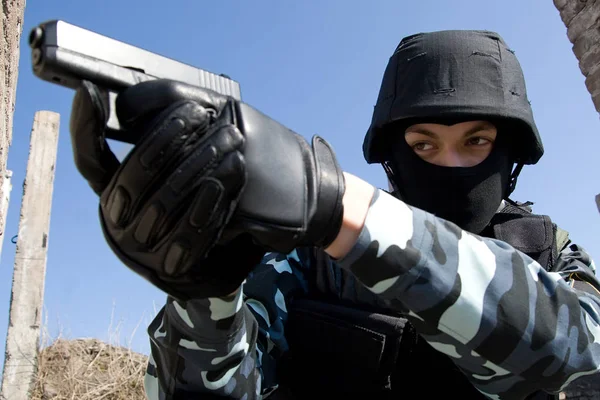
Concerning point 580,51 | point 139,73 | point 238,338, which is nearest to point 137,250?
point 139,73

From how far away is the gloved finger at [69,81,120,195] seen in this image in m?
0.82

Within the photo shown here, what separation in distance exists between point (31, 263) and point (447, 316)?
3.96 metres

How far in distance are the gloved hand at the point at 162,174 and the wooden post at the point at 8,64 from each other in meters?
2.14

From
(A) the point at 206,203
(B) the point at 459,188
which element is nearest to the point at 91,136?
(A) the point at 206,203

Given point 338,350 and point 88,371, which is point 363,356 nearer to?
point 338,350

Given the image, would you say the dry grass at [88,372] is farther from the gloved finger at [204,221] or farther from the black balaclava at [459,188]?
the gloved finger at [204,221]

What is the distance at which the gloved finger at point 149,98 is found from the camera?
0.85m

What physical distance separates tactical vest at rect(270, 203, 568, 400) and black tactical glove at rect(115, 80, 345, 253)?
75cm

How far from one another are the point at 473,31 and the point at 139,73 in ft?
5.21

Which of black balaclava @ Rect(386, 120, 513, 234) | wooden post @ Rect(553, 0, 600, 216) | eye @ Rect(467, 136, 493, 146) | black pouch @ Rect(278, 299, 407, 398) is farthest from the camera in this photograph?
wooden post @ Rect(553, 0, 600, 216)

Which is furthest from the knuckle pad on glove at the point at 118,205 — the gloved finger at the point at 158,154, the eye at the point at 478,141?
the eye at the point at 478,141

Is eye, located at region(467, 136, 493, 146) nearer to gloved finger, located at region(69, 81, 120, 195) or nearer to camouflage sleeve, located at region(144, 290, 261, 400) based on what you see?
camouflage sleeve, located at region(144, 290, 261, 400)

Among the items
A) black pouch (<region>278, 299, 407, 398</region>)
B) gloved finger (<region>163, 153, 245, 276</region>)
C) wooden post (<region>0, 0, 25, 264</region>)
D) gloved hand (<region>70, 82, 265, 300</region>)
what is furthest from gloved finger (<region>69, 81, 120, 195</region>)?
wooden post (<region>0, 0, 25, 264</region>)

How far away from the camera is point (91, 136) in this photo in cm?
84
